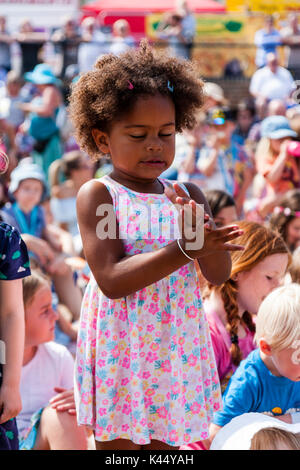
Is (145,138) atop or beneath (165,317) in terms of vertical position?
atop

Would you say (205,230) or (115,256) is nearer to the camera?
(205,230)

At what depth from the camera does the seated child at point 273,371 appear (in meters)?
2.33

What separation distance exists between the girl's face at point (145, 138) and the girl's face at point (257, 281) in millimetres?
996

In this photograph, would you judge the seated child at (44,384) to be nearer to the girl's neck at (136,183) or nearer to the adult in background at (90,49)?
the girl's neck at (136,183)

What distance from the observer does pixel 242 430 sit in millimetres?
1971

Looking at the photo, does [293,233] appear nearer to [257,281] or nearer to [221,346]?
[257,281]

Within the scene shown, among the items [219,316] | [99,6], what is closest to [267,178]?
[219,316]

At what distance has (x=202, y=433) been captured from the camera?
1973mm

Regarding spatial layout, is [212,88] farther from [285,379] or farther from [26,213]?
[285,379]

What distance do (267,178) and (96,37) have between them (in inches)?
281

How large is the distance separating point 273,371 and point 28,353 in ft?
3.78

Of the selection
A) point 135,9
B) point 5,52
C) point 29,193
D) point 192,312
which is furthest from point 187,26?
point 192,312
